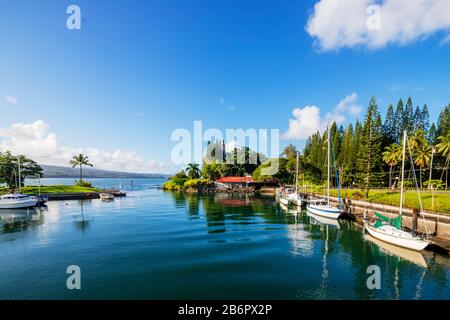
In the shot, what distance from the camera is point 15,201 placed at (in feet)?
166

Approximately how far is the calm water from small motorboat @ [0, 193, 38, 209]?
23694mm

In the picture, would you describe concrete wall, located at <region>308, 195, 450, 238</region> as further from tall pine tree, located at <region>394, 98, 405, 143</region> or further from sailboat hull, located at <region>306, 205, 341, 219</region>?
tall pine tree, located at <region>394, 98, 405, 143</region>

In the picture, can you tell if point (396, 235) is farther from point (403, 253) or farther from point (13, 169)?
point (13, 169)

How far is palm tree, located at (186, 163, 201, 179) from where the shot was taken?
108000 mm

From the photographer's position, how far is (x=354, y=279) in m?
16.7

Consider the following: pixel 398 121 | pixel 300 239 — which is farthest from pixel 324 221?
pixel 398 121

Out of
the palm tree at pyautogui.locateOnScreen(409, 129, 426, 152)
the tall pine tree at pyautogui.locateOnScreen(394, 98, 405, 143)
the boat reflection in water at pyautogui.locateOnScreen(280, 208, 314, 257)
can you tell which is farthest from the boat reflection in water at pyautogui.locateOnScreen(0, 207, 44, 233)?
the tall pine tree at pyautogui.locateOnScreen(394, 98, 405, 143)

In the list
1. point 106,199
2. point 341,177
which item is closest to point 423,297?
point 341,177

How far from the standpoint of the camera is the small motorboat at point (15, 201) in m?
50.1

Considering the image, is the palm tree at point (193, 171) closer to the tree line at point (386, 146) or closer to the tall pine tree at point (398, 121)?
the tree line at point (386, 146)

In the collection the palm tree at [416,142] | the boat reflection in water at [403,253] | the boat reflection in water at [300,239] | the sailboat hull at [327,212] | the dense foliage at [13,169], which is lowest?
the boat reflection in water at [300,239]

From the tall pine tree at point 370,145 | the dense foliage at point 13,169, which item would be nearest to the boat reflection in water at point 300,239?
the tall pine tree at point 370,145

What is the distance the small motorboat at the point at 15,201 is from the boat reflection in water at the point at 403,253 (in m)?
68.1

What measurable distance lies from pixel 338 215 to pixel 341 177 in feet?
132
